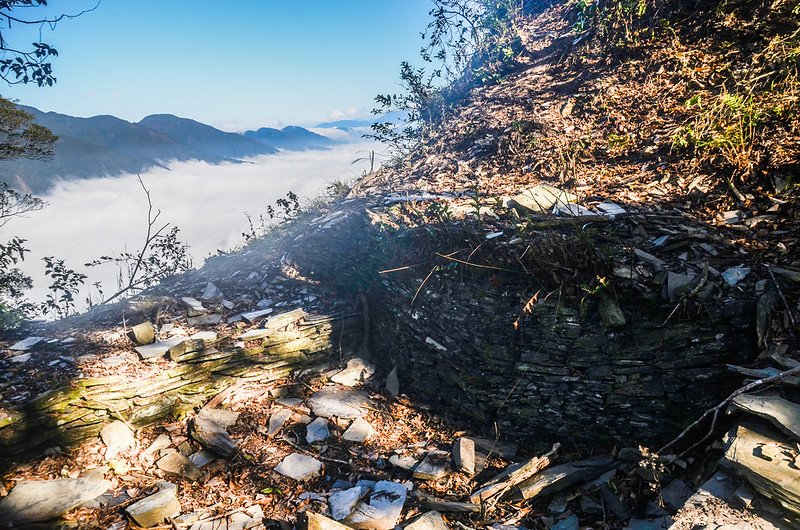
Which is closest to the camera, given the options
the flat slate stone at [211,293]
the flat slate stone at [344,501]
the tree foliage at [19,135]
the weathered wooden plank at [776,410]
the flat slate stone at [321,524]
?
the weathered wooden plank at [776,410]

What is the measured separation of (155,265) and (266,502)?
5704 mm

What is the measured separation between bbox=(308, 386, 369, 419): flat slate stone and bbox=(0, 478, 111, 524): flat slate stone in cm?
205

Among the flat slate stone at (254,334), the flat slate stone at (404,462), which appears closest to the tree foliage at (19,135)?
the flat slate stone at (254,334)

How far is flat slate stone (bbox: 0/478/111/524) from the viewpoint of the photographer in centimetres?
299

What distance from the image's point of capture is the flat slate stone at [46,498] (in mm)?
2986

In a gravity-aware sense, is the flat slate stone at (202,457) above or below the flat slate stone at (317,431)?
above

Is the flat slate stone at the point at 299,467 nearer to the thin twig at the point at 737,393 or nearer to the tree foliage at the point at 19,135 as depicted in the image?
the thin twig at the point at 737,393

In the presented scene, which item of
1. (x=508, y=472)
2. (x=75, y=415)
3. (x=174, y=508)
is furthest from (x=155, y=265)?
(x=508, y=472)

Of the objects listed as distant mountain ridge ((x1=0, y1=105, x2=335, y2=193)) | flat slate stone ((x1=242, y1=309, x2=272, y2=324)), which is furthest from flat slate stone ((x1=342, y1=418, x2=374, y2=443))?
distant mountain ridge ((x1=0, y1=105, x2=335, y2=193))

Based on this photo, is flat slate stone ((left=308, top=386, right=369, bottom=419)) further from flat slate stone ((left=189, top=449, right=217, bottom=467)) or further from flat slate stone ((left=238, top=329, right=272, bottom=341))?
flat slate stone ((left=189, top=449, right=217, bottom=467))

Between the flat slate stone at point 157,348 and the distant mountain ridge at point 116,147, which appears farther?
the distant mountain ridge at point 116,147

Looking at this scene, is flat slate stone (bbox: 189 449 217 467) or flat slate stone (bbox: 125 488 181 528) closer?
flat slate stone (bbox: 125 488 181 528)

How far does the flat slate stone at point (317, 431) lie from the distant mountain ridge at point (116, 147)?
47.7m

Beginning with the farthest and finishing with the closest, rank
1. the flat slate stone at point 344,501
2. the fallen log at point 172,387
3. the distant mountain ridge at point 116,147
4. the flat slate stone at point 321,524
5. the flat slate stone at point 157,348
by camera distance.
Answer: the distant mountain ridge at point 116,147 → the flat slate stone at point 157,348 → the fallen log at point 172,387 → the flat slate stone at point 344,501 → the flat slate stone at point 321,524
